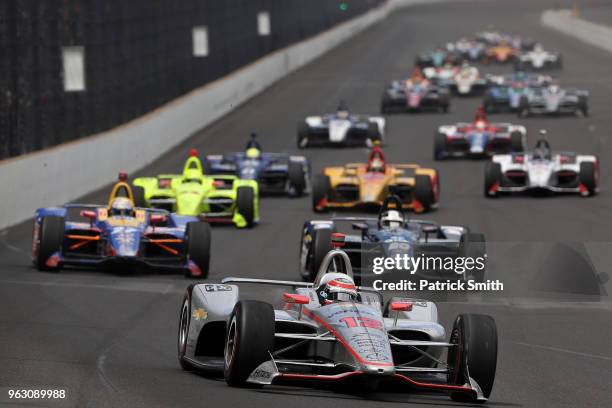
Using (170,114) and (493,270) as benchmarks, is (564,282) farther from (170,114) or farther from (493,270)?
(170,114)

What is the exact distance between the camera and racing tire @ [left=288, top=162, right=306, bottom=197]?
35.9 metres

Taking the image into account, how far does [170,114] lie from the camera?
47875 mm

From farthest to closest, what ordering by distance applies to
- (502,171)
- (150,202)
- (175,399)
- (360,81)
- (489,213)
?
(360,81)
(502,171)
(489,213)
(150,202)
(175,399)

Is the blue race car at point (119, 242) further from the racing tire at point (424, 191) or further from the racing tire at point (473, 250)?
the racing tire at point (424, 191)

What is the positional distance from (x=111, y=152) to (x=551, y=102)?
2195 centimetres

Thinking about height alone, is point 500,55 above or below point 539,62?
above

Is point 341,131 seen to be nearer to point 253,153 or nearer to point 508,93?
Answer: point 253,153

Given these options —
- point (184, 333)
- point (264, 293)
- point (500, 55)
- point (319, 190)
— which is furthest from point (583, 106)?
point (184, 333)

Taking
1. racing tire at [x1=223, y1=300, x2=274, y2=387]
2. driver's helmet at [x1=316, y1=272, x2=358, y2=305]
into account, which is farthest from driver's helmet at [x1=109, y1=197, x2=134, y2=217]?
racing tire at [x1=223, y1=300, x2=274, y2=387]

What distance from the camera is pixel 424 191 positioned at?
3247 centimetres

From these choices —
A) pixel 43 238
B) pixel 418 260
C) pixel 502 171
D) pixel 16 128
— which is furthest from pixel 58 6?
pixel 418 260

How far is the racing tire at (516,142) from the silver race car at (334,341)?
2655 cm

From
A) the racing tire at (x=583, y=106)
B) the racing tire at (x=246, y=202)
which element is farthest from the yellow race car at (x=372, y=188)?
the racing tire at (x=583, y=106)

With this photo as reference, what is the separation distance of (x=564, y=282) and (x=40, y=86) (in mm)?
17269
